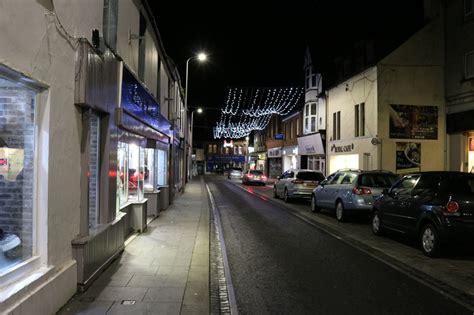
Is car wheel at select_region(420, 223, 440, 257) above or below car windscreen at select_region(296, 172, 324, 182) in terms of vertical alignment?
below

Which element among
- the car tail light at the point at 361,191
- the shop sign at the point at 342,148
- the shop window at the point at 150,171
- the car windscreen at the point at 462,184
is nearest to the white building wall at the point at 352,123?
the shop sign at the point at 342,148

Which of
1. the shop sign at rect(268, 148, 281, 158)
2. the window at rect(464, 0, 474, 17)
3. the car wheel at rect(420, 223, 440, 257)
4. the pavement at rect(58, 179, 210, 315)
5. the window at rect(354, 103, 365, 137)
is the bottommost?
the pavement at rect(58, 179, 210, 315)

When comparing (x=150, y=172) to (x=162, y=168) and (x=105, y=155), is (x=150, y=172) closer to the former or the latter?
(x=162, y=168)

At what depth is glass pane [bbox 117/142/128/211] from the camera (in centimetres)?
961

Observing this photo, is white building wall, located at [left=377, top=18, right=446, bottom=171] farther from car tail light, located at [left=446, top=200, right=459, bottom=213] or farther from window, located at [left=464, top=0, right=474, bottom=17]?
car tail light, located at [left=446, top=200, right=459, bottom=213]

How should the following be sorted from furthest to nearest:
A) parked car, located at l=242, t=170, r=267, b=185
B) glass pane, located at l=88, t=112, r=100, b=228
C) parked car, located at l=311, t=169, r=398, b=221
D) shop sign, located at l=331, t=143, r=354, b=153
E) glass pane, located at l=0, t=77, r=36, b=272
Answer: parked car, located at l=242, t=170, r=267, b=185 → shop sign, located at l=331, t=143, r=354, b=153 → parked car, located at l=311, t=169, r=398, b=221 → glass pane, located at l=88, t=112, r=100, b=228 → glass pane, located at l=0, t=77, r=36, b=272

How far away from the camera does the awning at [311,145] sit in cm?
2993

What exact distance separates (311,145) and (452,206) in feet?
77.9

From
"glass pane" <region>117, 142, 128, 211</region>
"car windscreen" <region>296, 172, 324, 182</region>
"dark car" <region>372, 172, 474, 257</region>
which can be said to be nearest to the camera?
"dark car" <region>372, 172, 474, 257</region>


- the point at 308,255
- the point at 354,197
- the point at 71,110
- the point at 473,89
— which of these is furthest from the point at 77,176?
the point at 473,89

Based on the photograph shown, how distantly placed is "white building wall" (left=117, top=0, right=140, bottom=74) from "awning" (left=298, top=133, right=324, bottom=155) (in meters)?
20.6

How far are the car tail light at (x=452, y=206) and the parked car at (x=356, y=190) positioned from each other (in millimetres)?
4665

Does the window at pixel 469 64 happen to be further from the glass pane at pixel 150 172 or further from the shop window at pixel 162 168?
the glass pane at pixel 150 172

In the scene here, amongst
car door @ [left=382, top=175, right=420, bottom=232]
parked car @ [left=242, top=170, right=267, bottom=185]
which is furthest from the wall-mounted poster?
parked car @ [left=242, top=170, right=267, bottom=185]
